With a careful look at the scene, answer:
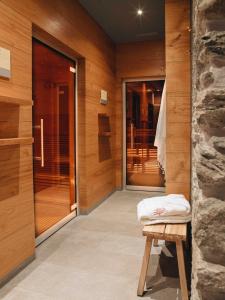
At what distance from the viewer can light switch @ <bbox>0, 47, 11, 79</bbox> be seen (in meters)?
2.16

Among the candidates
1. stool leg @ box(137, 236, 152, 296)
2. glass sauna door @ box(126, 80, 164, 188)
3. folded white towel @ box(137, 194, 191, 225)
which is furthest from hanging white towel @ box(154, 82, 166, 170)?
glass sauna door @ box(126, 80, 164, 188)

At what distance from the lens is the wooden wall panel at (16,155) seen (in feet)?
7.33

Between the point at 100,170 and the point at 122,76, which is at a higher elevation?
the point at 122,76


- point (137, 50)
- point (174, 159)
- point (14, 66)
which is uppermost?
point (137, 50)

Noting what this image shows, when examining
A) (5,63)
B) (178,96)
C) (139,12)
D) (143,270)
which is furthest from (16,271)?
(139,12)

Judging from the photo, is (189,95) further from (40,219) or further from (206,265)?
(40,219)

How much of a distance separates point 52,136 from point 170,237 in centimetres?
202

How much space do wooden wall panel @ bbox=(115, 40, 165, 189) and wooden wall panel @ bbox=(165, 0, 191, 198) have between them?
8.09ft

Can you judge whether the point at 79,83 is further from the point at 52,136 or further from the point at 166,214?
the point at 166,214

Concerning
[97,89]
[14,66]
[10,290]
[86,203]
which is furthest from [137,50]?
[10,290]

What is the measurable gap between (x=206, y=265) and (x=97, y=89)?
11.6 ft

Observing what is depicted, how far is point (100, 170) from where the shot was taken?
4582 millimetres

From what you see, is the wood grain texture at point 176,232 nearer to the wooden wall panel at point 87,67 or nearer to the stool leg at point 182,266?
the stool leg at point 182,266

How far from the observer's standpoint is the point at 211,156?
3.95 ft
